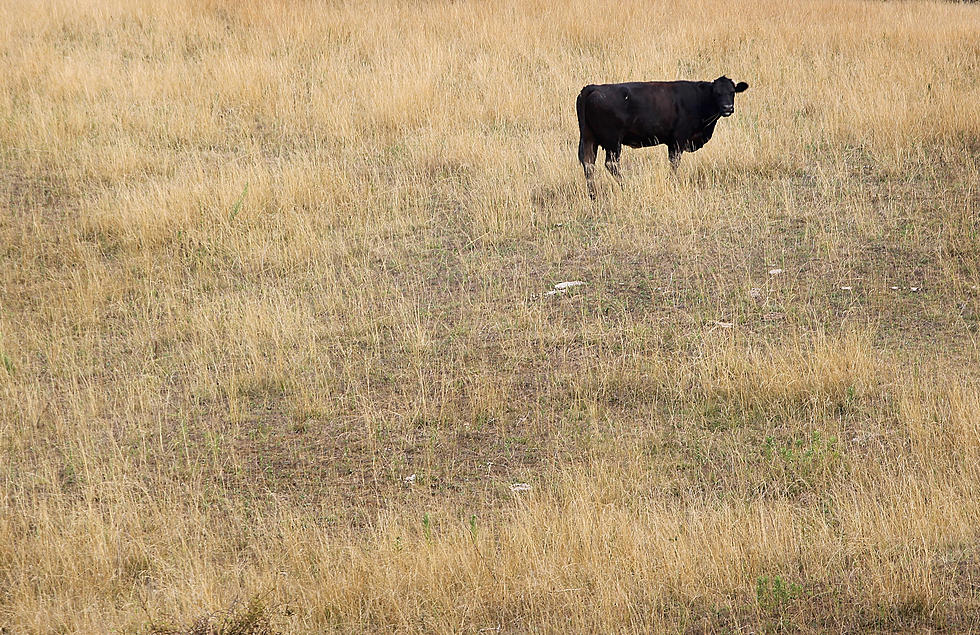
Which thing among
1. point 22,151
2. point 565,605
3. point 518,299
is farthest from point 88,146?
point 565,605

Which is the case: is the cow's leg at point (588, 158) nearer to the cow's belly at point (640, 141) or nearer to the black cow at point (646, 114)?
the black cow at point (646, 114)

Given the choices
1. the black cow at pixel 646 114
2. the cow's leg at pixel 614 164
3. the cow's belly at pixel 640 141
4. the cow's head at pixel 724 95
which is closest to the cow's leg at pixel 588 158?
the black cow at pixel 646 114

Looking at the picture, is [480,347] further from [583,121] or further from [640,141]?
[640,141]

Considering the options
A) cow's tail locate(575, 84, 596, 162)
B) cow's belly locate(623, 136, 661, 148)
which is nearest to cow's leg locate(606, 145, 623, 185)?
cow's belly locate(623, 136, 661, 148)

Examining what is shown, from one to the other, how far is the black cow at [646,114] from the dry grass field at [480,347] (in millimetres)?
472

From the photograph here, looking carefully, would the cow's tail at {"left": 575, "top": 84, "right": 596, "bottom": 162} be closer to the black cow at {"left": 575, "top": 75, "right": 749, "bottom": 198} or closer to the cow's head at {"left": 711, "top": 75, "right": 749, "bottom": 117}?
the black cow at {"left": 575, "top": 75, "right": 749, "bottom": 198}

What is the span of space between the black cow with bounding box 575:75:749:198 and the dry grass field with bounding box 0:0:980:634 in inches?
18.6

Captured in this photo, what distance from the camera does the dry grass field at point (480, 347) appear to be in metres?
4.38

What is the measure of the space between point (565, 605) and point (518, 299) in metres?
3.97

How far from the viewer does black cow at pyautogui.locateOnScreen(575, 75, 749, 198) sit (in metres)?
9.44

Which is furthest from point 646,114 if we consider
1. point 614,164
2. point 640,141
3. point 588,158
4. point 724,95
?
point 724,95

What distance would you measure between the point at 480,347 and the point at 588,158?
336 centimetres

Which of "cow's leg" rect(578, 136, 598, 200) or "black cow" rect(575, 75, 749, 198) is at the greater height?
"black cow" rect(575, 75, 749, 198)

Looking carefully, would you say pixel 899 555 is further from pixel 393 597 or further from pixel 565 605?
pixel 393 597
